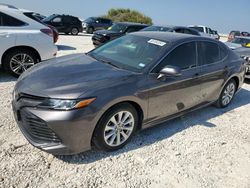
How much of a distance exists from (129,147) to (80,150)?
795mm

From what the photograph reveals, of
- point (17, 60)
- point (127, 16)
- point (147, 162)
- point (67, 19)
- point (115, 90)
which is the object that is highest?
point (127, 16)

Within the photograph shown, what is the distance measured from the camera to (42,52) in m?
5.89

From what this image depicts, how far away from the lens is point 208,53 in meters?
4.39

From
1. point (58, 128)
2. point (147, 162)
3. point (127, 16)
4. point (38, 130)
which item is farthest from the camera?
point (127, 16)

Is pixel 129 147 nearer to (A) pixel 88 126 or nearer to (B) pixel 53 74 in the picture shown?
(A) pixel 88 126

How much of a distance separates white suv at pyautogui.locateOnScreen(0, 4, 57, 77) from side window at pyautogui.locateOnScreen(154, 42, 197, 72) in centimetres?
346

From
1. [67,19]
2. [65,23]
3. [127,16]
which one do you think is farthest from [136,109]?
[127,16]

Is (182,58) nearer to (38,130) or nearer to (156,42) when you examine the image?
(156,42)

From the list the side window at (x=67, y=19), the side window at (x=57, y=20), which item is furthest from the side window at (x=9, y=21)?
the side window at (x=67, y=19)

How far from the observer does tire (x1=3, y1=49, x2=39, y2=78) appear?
5.57m

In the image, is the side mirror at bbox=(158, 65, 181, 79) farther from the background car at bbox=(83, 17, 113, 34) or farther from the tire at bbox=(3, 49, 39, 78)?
the background car at bbox=(83, 17, 113, 34)

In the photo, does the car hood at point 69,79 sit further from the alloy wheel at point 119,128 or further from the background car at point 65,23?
the background car at point 65,23

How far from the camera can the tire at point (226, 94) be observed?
498 cm

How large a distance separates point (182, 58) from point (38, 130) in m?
2.37
